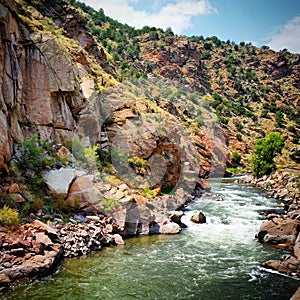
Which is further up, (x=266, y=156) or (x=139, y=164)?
(x=266, y=156)

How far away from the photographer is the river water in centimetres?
1027

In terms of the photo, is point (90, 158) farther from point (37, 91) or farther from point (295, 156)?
point (295, 156)

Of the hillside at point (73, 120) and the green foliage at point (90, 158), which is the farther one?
the green foliage at point (90, 158)

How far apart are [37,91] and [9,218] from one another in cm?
916

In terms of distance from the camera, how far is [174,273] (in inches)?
471

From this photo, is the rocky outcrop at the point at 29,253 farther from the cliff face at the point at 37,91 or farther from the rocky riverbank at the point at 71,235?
the cliff face at the point at 37,91

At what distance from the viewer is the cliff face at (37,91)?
51.9 feet

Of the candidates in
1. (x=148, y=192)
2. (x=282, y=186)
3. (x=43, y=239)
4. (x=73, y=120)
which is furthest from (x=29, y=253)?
(x=282, y=186)

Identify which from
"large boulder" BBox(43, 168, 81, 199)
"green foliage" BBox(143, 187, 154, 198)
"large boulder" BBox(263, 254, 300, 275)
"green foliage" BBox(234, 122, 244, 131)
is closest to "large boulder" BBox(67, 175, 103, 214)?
"large boulder" BBox(43, 168, 81, 199)

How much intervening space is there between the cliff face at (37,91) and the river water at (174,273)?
6285 mm

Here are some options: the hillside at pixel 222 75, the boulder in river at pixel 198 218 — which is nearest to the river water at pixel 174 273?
the boulder in river at pixel 198 218

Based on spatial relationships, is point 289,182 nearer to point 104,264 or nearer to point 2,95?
point 104,264

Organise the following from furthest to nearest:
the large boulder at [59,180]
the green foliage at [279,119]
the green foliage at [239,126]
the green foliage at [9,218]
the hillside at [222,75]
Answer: the green foliage at [279,119], the green foliage at [239,126], the hillside at [222,75], the large boulder at [59,180], the green foliage at [9,218]

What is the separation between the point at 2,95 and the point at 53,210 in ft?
20.6
